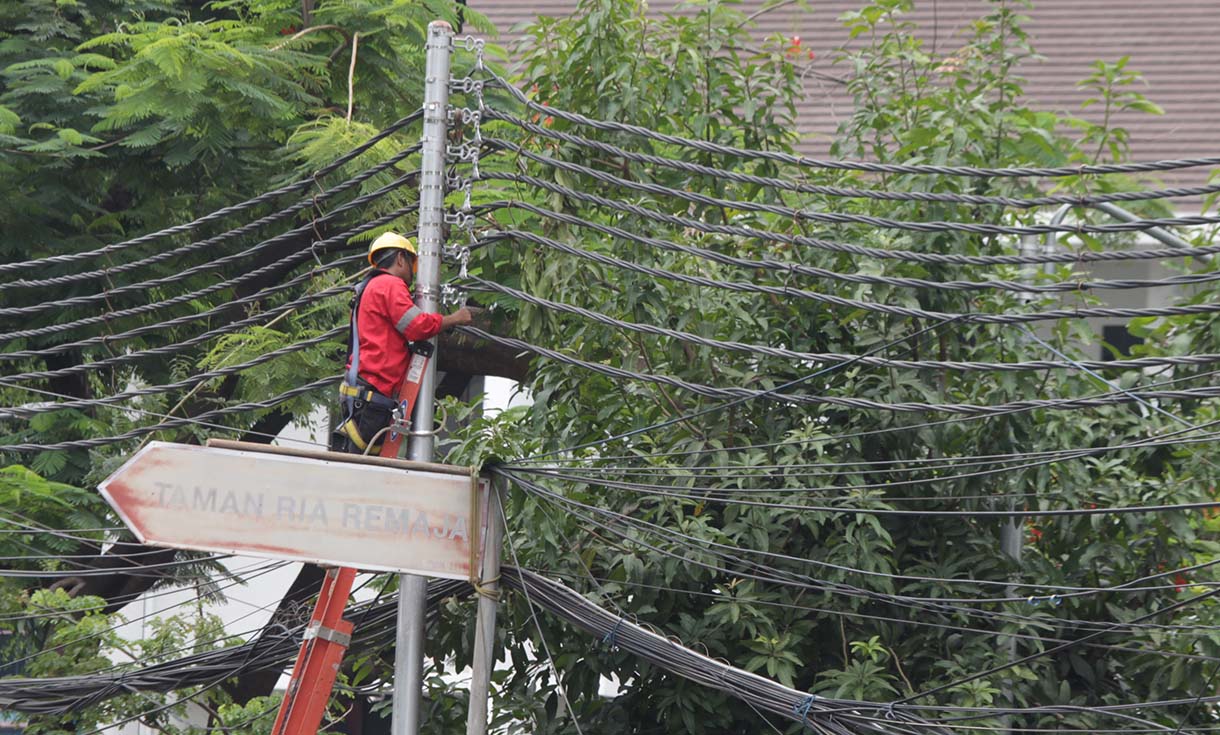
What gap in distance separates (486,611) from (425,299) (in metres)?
1.32

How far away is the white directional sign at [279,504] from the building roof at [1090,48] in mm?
6835

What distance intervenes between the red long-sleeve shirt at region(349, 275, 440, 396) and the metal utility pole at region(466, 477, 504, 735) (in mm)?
659

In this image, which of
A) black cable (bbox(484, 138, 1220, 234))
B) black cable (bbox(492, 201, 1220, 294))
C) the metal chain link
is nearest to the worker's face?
the metal chain link

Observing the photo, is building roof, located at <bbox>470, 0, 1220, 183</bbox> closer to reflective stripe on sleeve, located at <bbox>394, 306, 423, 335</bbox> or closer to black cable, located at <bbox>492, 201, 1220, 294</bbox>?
black cable, located at <bbox>492, 201, 1220, 294</bbox>

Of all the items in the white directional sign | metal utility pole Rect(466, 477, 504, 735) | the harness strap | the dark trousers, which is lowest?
metal utility pole Rect(466, 477, 504, 735)

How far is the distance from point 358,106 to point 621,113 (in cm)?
259

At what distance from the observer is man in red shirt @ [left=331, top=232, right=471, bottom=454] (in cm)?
593

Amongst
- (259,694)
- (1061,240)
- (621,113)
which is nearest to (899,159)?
(1061,240)

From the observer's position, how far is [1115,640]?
22.2 feet

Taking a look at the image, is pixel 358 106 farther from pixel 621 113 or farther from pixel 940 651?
pixel 940 651

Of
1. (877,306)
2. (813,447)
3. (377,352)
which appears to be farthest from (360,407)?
(877,306)

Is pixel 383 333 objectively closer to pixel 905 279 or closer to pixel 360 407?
pixel 360 407

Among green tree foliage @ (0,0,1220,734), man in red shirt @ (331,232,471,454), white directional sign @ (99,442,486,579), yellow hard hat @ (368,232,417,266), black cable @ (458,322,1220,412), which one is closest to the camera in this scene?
white directional sign @ (99,442,486,579)

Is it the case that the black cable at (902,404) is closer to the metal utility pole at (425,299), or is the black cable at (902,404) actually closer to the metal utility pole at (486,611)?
the metal utility pole at (425,299)
